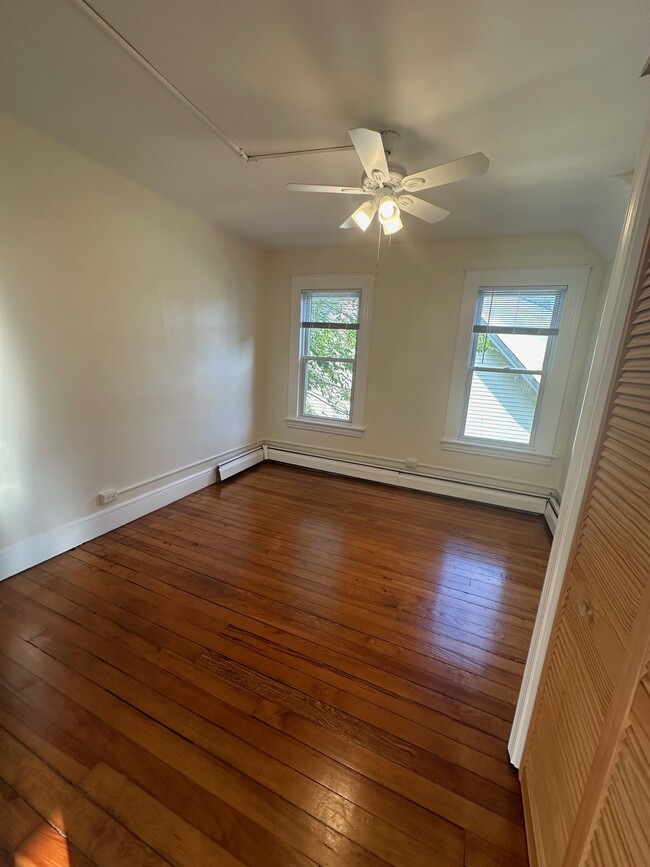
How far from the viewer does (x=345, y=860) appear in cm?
103

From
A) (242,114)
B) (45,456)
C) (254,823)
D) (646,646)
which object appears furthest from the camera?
(45,456)

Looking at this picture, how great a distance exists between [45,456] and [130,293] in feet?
4.23

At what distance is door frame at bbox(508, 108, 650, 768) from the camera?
2.77ft

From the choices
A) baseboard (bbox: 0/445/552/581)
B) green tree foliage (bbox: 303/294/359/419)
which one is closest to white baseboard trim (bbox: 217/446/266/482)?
baseboard (bbox: 0/445/552/581)

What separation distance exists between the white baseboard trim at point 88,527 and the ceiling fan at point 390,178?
2.59m

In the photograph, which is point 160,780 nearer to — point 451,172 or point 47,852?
point 47,852

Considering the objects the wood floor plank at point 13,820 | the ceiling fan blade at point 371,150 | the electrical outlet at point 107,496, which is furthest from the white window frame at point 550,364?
the wood floor plank at point 13,820

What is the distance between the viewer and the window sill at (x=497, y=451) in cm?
333

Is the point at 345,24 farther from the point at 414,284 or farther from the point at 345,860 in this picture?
the point at 345,860

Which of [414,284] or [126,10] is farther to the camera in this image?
[414,284]

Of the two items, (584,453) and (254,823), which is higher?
(584,453)

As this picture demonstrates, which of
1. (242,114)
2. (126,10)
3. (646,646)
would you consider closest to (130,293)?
(242,114)

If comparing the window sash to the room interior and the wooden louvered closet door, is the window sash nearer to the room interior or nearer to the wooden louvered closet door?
the room interior

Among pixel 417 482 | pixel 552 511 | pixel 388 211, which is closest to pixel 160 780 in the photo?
pixel 388 211
